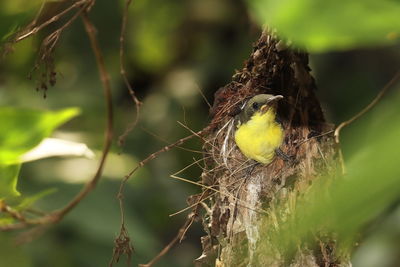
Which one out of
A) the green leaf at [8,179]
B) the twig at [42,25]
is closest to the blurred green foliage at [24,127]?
the green leaf at [8,179]

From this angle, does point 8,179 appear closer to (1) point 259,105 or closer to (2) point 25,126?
(2) point 25,126

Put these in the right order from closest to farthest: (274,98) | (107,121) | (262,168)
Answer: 1. (107,121)
2. (274,98)
3. (262,168)

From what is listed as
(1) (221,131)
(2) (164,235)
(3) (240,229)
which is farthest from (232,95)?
(2) (164,235)

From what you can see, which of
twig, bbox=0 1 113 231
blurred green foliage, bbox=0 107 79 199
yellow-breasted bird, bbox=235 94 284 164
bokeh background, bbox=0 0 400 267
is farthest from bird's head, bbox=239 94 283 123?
blurred green foliage, bbox=0 107 79 199

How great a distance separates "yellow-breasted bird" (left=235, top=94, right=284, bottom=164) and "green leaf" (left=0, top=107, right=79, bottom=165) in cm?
160

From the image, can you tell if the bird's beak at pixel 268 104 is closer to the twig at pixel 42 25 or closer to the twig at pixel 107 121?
the twig at pixel 42 25

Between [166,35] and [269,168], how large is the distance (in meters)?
2.68

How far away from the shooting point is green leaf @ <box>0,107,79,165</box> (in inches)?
31.5

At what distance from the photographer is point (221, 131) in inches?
105

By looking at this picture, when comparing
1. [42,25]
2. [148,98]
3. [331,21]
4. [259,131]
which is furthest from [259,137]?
[148,98]

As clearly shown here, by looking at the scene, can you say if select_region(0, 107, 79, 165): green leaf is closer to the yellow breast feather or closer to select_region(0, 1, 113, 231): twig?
select_region(0, 1, 113, 231): twig

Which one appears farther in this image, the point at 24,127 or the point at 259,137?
the point at 259,137

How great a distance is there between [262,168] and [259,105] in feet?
0.77

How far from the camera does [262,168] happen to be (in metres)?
2.50
